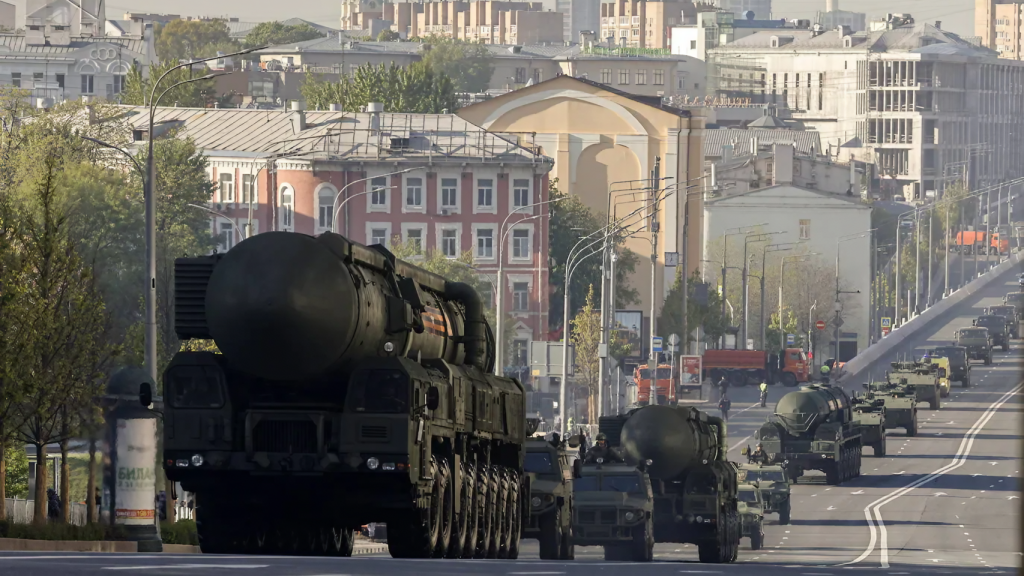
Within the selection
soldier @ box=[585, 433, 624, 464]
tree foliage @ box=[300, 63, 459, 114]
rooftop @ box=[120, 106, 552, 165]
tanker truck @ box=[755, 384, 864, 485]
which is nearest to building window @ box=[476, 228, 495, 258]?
rooftop @ box=[120, 106, 552, 165]

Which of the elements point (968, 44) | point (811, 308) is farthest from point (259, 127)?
point (968, 44)

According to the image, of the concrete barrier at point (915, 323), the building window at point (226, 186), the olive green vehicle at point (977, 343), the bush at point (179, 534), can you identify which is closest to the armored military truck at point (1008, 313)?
the concrete barrier at point (915, 323)

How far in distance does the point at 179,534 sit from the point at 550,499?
6045 mm

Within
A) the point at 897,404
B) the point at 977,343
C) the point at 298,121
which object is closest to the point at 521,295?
the point at 298,121

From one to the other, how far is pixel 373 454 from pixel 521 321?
67.9 m

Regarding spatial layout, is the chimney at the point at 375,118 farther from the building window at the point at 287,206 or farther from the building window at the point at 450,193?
the building window at the point at 287,206

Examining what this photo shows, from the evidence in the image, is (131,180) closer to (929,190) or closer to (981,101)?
(981,101)

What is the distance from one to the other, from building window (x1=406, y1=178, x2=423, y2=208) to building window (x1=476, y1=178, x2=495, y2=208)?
Result: 243 centimetres

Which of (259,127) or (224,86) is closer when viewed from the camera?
(259,127)

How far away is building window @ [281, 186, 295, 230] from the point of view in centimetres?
8462

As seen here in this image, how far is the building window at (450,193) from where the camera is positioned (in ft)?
290

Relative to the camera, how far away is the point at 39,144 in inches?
3135

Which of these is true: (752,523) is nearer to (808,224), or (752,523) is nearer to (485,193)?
(485,193)

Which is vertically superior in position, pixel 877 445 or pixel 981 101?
pixel 981 101
